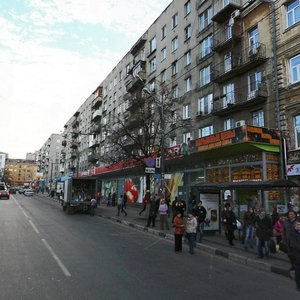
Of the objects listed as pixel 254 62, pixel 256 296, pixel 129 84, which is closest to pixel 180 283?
pixel 256 296

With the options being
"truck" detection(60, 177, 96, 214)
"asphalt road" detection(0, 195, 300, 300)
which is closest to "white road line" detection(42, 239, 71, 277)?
"asphalt road" detection(0, 195, 300, 300)

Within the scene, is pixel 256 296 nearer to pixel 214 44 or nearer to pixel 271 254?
pixel 271 254

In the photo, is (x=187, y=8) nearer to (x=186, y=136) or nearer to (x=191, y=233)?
(x=186, y=136)

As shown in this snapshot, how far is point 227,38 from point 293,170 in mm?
11762

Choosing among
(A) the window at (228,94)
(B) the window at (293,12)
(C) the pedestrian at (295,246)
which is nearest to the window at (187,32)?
(A) the window at (228,94)

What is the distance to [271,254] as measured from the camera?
39.5 ft

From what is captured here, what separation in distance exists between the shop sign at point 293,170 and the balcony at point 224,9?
40.9 ft

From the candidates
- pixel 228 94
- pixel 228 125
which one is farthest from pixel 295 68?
pixel 228 125

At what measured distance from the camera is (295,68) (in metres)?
20.3

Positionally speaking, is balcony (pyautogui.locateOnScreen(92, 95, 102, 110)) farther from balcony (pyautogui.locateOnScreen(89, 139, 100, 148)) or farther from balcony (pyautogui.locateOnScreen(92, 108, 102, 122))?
balcony (pyautogui.locateOnScreen(89, 139, 100, 148))

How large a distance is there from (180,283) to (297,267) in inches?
A: 96.7

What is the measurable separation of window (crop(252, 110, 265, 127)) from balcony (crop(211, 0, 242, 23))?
26.5ft

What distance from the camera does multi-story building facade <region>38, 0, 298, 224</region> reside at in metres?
20.4

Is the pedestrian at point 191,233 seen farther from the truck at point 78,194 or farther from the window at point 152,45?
the window at point 152,45
